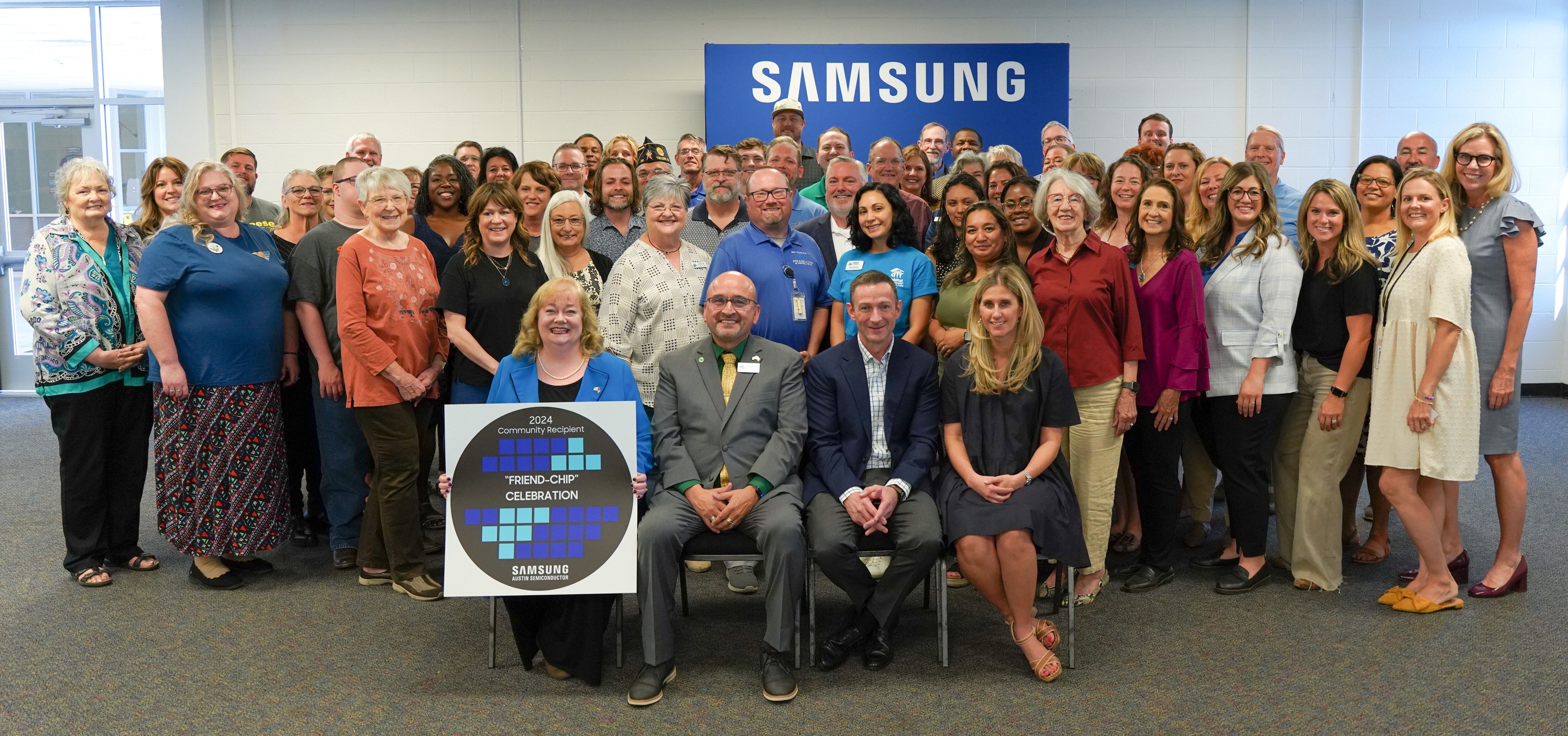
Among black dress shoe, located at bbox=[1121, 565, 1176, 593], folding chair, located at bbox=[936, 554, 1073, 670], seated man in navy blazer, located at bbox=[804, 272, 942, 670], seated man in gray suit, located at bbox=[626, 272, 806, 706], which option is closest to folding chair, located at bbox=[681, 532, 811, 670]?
seated man in gray suit, located at bbox=[626, 272, 806, 706]

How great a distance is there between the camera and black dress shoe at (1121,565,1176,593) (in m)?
3.89

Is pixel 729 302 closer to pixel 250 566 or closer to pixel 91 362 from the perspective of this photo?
pixel 250 566

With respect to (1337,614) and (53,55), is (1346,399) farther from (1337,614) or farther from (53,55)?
(53,55)

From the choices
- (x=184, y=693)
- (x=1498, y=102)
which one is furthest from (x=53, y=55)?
(x=1498, y=102)

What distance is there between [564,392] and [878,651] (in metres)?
1.24

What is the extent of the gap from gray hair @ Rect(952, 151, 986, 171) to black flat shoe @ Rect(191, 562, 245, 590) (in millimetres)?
3648

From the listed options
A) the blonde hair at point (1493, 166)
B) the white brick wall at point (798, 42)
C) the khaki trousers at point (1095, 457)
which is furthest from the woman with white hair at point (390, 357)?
the white brick wall at point (798, 42)

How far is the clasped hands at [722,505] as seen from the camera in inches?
125

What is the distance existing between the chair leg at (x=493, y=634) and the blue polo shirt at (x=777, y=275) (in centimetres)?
132

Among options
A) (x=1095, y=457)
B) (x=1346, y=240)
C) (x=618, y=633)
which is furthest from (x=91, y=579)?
(x=1346, y=240)

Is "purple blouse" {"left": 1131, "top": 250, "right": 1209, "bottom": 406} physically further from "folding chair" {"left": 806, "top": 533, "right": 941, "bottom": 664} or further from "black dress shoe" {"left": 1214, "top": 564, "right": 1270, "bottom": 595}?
"folding chair" {"left": 806, "top": 533, "right": 941, "bottom": 664}

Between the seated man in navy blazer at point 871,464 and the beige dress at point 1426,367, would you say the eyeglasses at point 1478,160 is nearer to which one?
the beige dress at point 1426,367

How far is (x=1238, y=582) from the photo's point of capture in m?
3.88

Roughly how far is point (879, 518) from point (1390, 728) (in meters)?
1.42
